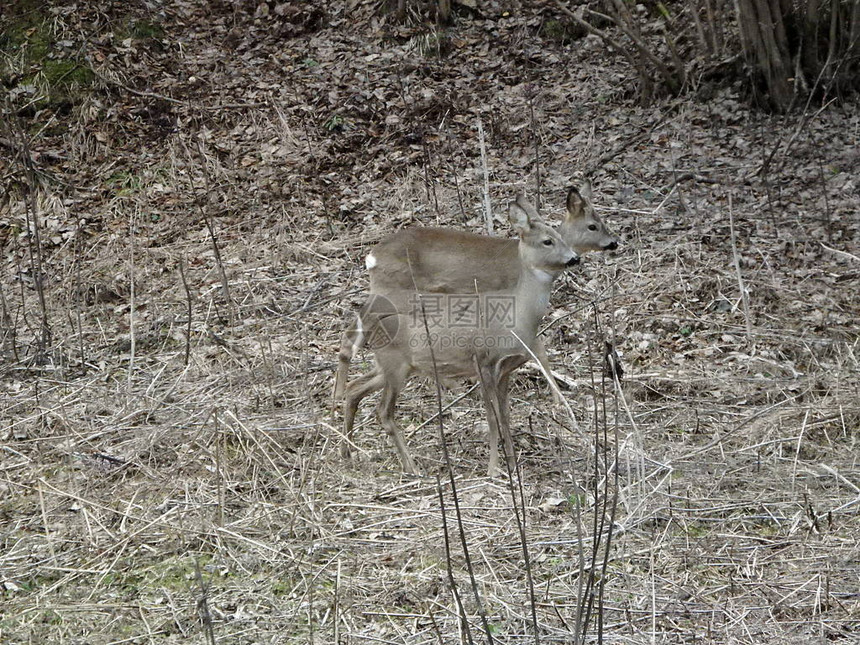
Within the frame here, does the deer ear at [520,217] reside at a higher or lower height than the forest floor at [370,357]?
higher

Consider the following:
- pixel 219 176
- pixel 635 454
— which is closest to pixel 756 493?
pixel 635 454

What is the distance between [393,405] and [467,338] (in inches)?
22.2

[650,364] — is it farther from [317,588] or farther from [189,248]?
[189,248]

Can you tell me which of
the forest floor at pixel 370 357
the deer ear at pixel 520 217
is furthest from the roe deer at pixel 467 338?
the forest floor at pixel 370 357

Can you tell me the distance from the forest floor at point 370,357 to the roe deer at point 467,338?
273 mm

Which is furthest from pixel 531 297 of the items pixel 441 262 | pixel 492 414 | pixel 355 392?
pixel 355 392

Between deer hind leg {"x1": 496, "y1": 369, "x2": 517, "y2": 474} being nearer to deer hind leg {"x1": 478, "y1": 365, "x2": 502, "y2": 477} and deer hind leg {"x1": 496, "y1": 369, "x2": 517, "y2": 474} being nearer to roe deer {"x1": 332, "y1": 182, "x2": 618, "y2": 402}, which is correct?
deer hind leg {"x1": 478, "y1": 365, "x2": 502, "y2": 477}

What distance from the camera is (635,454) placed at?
5.46 metres

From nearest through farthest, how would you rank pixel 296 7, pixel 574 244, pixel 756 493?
pixel 756 493 → pixel 574 244 → pixel 296 7

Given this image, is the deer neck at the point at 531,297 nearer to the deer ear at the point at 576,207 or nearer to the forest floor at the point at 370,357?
the forest floor at the point at 370,357

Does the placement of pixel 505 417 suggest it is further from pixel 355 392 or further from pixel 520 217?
pixel 520 217

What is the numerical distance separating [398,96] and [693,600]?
804 cm

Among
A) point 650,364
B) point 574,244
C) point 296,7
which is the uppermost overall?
point 296,7

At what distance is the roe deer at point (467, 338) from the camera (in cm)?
596
